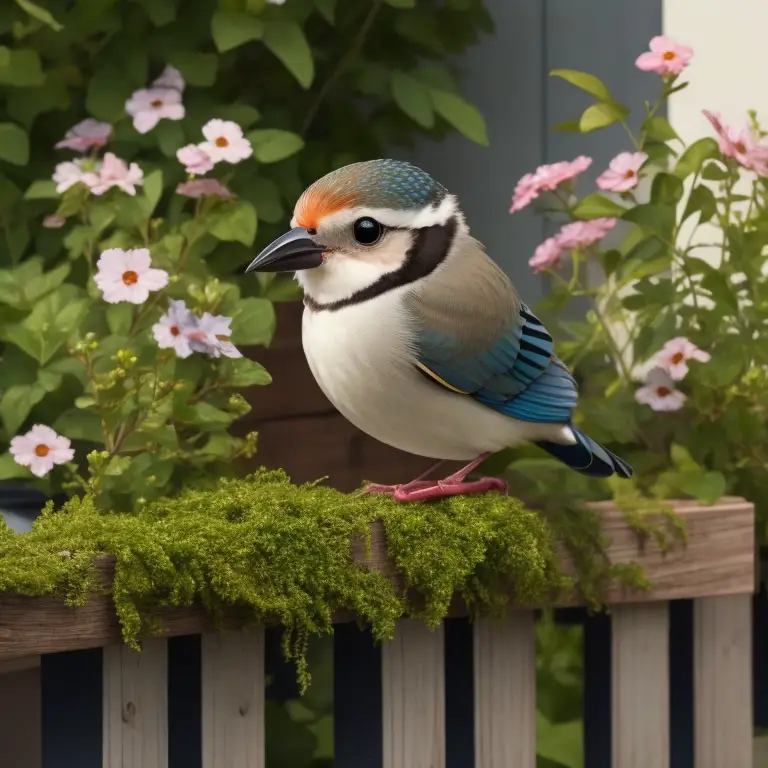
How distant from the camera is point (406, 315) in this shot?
1928 millimetres

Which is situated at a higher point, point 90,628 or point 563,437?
point 563,437

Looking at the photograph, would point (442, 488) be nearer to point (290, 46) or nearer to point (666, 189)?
point (666, 189)

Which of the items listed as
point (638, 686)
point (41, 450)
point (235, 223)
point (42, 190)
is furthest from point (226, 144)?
point (638, 686)

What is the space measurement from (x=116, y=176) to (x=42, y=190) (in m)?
0.22

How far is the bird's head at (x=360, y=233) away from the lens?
6.11ft

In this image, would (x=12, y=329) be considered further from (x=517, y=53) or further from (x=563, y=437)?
(x=517, y=53)

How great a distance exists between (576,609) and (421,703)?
0.57m

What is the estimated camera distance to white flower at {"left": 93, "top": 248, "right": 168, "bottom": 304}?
93.5 inches

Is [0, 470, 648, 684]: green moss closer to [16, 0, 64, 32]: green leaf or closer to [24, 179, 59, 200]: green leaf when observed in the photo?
[24, 179, 59, 200]: green leaf

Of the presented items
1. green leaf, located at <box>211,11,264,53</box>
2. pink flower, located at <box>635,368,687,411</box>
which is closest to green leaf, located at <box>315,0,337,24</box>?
green leaf, located at <box>211,11,264,53</box>

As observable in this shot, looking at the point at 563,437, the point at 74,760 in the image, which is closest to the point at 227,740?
the point at 74,760

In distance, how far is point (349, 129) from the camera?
3432 mm

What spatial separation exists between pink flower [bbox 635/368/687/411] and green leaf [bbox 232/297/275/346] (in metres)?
0.72

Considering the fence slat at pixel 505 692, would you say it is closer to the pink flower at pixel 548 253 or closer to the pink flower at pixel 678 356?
the pink flower at pixel 678 356
